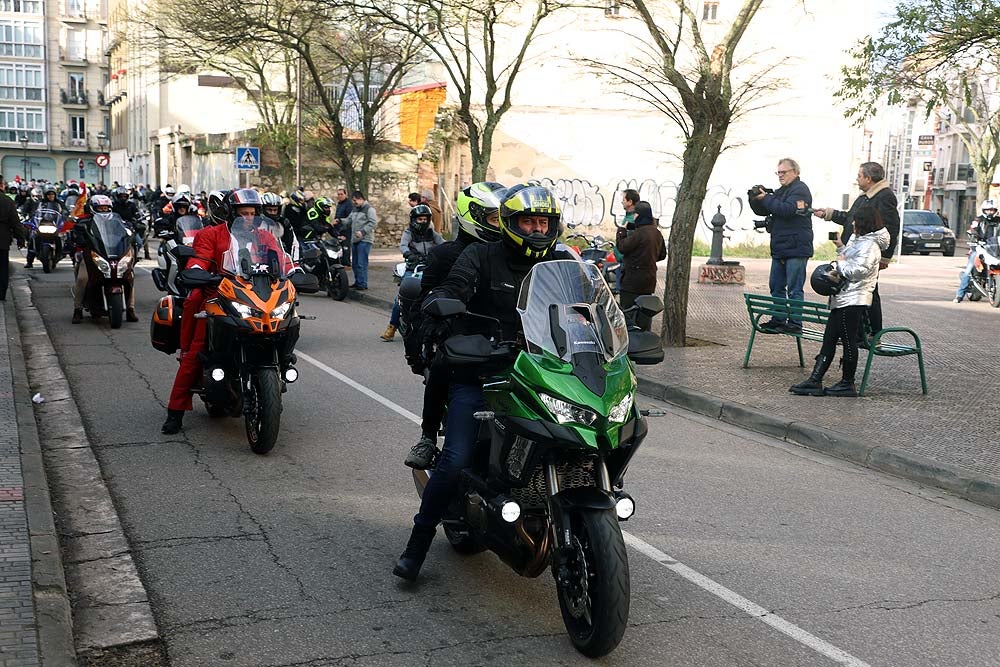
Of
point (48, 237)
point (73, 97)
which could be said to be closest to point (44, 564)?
point (48, 237)

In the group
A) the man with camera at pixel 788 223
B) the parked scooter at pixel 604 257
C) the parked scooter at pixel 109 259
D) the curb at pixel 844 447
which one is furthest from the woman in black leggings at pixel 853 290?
the parked scooter at pixel 109 259

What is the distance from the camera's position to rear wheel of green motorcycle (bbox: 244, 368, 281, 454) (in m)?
7.37

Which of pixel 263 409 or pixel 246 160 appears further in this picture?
pixel 246 160

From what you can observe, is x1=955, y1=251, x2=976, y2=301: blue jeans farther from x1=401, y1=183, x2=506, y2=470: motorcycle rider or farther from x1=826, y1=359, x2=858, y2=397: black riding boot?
x1=401, y1=183, x2=506, y2=470: motorcycle rider

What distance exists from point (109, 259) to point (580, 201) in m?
23.0

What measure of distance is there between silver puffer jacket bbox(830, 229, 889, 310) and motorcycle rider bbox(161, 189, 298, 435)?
16.2ft

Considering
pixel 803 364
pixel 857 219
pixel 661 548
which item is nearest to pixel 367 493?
pixel 661 548

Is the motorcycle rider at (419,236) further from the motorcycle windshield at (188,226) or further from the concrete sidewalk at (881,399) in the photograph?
the motorcycle windshield at (188,226)

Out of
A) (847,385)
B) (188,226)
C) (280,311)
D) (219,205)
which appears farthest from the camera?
(188,226)

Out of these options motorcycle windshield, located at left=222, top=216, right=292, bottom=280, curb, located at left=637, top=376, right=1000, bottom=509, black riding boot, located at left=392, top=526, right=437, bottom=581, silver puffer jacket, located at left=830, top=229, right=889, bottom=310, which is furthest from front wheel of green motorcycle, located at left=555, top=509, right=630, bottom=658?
silver puffer jacket, located at left=830, top=229, right=889, bottom=310

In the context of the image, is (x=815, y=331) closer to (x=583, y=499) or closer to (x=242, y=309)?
(x=242, y=309)

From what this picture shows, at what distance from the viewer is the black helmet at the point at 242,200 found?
815cm

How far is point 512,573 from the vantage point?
17.1ft

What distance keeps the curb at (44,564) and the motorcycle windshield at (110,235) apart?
6.34 meters
